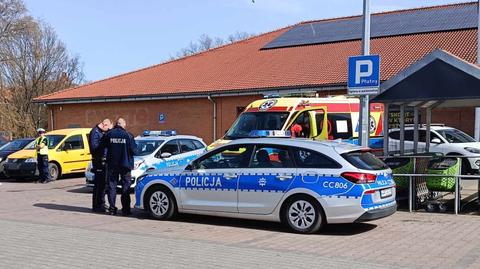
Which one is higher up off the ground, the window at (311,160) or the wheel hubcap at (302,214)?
the window at (311,160)

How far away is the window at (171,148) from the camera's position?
1495 cm

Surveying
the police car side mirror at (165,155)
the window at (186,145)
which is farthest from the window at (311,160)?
the window at (186,145)

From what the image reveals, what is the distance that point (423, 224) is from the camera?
9.50 m

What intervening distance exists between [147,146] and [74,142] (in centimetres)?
519

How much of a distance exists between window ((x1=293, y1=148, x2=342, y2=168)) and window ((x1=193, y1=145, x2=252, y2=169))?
0.89 m

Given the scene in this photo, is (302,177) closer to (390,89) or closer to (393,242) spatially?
(393,242)

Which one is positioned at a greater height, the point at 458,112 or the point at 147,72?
the point at 147,72

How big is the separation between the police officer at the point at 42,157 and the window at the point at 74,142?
2.94 feet

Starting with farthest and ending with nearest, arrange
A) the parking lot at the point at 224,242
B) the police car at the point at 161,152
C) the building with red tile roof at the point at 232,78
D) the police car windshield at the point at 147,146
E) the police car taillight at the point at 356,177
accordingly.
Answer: the building with red tile roof at the point at 232,78 < the police car windshield at the point at 147,146 < the police car at the point at 161,152 < the police car taillight at the point at 356,177 < the parking lot at the point at 224,242

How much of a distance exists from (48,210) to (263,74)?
17.7m

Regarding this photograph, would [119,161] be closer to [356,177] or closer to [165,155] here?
[165,155]

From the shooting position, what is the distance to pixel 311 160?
344 inches

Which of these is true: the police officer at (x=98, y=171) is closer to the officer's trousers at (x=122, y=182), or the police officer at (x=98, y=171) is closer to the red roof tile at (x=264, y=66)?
the officer's trousers at (x=122, y=182)

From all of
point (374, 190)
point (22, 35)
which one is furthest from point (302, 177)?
point (22, 35)
